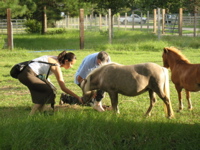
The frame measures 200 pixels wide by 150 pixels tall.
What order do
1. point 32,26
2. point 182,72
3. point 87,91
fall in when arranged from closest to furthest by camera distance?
1. point 87,91
2. point 182,72
3. point 32,26

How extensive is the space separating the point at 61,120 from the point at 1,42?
16349 millimetres

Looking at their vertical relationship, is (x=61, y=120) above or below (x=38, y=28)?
below

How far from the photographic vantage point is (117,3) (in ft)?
97.0

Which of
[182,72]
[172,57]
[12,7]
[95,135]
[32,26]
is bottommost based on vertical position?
[95,135]

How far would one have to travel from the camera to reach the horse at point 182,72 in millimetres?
7766

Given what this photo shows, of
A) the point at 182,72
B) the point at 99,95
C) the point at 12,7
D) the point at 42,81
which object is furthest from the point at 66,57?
the point at 12,7

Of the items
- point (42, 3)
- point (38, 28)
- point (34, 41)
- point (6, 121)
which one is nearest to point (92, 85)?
point (6, 121)

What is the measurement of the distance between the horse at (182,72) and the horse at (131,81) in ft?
2.30

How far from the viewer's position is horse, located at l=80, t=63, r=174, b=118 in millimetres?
7246

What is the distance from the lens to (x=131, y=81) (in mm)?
7336

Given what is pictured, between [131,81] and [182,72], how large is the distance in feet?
4.54

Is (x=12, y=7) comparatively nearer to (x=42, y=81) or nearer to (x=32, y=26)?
(x=32, y=26)

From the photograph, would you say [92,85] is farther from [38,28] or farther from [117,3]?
[38,28]

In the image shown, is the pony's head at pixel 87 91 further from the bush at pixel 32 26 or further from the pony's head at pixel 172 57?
the bush at pixel 32 26
